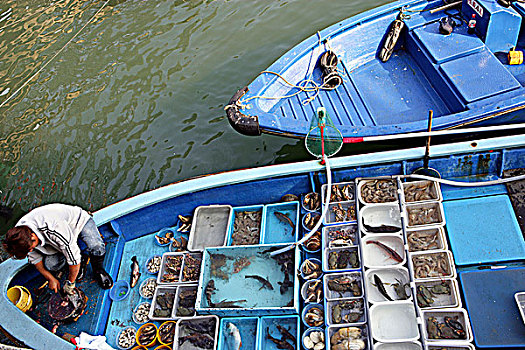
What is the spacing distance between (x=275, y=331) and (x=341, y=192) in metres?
1.56

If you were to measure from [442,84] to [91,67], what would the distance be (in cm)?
696

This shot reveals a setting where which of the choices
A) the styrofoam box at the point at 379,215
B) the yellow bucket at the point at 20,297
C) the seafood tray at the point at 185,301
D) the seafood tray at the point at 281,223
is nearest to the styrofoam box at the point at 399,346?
the styrofoam box at the point at 379,215

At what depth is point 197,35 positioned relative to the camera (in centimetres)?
906

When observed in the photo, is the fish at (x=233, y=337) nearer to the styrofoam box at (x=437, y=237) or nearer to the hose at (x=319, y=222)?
the hose at (x=319, y=222)

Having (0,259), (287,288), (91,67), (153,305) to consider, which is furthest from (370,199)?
(91,67)

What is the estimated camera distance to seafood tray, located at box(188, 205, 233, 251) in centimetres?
443

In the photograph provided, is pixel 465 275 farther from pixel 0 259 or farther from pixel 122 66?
pixel 122 66

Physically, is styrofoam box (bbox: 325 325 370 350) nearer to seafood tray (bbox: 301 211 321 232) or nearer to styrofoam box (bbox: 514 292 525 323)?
seafood tray (bbox: 301 211 321 232)

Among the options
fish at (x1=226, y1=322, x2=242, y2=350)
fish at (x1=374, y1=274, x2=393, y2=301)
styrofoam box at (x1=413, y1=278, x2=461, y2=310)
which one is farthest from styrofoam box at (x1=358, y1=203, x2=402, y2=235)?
fish at (x1=226, y1=322, x2=242, y2=350)

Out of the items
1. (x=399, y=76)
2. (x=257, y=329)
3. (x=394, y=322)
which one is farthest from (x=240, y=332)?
(x=399, y=76)

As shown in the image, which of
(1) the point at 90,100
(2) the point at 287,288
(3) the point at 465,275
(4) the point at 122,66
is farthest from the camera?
(4) the point at 122,66

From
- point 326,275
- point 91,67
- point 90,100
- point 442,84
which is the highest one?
point 91,67

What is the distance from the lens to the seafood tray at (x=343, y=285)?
3.73m

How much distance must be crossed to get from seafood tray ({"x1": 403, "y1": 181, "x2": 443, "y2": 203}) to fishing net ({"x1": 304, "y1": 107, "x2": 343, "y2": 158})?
821mm
